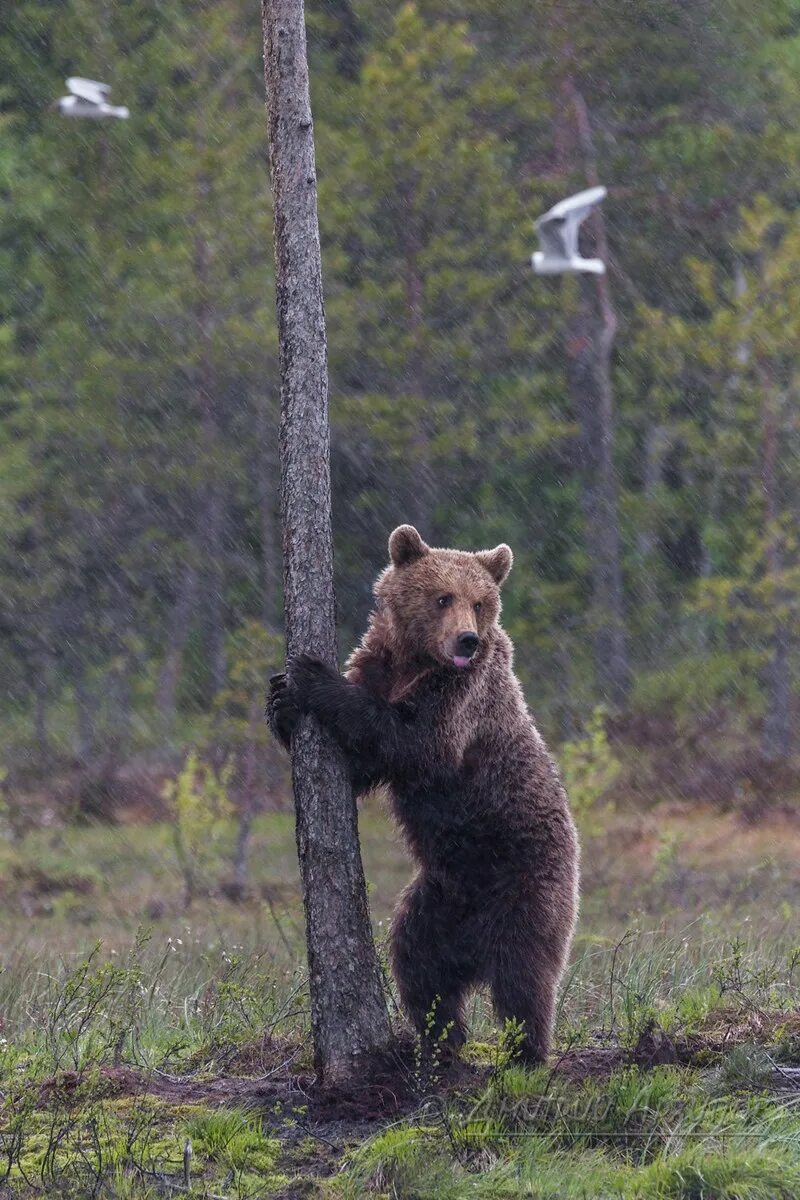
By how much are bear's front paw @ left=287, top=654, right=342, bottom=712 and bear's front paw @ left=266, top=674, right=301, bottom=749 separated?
0.12ft

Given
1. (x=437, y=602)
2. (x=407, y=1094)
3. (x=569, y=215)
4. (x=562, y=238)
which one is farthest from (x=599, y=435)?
(x=407, y=1094)

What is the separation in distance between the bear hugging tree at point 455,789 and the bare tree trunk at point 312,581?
0.64ft

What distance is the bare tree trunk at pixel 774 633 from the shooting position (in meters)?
21.0

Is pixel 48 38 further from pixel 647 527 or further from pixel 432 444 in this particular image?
pixel 647 527

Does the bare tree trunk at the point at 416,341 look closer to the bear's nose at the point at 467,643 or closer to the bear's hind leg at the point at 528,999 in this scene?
the bear's nose at the point at 467,643

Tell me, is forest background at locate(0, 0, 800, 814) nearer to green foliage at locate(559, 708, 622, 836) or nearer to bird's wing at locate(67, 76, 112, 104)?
green foliage at locate(559, 708, 622, 836)

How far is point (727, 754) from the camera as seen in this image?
21922 millimetres

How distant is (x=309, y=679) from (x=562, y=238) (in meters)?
12.9

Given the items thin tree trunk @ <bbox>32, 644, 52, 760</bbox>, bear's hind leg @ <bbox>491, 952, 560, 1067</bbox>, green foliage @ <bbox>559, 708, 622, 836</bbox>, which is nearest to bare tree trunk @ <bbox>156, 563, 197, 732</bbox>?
thin tree trunk @ <bbox>32, 644, 52, 760</bbox>

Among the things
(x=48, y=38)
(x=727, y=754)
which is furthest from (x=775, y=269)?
(x=48, y=38)

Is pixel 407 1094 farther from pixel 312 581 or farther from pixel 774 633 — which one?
pixel 774 633

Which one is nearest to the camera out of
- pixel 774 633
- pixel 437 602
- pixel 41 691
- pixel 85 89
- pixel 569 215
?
pixel 437 602

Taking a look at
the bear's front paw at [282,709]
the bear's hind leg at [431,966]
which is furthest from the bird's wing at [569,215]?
the bear's hind leg at [431,966]

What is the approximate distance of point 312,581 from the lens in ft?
19.9
